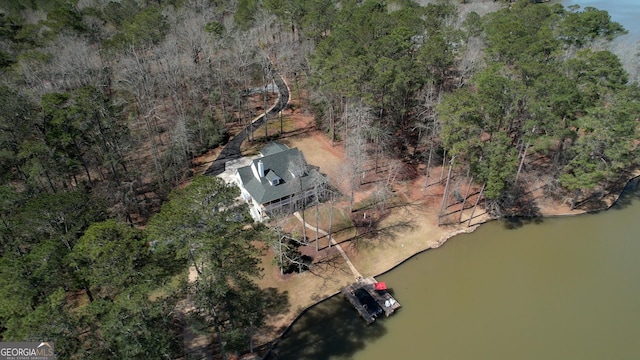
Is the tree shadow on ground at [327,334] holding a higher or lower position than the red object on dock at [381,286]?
lower

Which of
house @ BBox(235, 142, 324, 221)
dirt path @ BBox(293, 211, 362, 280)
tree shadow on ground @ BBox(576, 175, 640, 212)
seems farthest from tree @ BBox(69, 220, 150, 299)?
tree shadow on ground @ BBox(576, 175, 640, 212)

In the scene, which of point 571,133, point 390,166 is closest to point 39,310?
point 390,166

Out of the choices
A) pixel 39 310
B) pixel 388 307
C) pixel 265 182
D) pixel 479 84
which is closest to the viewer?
pixel 39 310

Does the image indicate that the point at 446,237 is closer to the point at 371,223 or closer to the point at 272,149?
the point at 371,223

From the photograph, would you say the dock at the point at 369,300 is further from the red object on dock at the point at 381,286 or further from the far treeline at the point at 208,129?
the far treeline at the point at 208,129

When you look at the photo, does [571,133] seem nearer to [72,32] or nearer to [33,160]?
[33,160]

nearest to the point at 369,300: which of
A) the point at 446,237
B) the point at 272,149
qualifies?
the point at 446,237

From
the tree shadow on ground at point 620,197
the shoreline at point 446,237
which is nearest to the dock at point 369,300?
the shoreline at point 446,237
